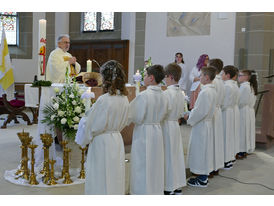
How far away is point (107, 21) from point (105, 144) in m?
11.2

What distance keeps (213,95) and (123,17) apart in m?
9.22

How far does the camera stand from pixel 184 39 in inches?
448

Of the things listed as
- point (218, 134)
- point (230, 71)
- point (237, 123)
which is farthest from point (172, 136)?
point (237, 123)

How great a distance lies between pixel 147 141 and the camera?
3967mm

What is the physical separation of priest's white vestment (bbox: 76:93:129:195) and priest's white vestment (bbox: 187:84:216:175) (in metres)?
1.62

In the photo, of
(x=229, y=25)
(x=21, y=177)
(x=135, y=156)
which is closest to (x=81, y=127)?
(x=135, y=156)

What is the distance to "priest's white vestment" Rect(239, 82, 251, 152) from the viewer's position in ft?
22.3

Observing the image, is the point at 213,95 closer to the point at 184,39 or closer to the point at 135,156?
the point at 135,156

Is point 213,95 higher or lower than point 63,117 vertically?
higher

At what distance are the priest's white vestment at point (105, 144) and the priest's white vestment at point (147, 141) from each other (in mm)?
379

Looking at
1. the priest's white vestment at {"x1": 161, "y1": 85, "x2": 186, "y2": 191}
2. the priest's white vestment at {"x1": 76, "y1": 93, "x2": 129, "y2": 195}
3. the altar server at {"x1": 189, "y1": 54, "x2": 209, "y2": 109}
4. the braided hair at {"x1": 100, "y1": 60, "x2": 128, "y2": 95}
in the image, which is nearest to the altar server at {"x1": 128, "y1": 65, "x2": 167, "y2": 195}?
the priest's white vestment at {"x1": 161, "y1": 85, "x2": 186, "y2": 191}

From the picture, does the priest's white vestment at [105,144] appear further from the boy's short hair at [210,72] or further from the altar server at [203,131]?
the boy's short hair at [210,72]

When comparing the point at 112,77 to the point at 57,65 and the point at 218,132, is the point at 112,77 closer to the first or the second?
the point at 218,132

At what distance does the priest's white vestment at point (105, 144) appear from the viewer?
3.32 m
